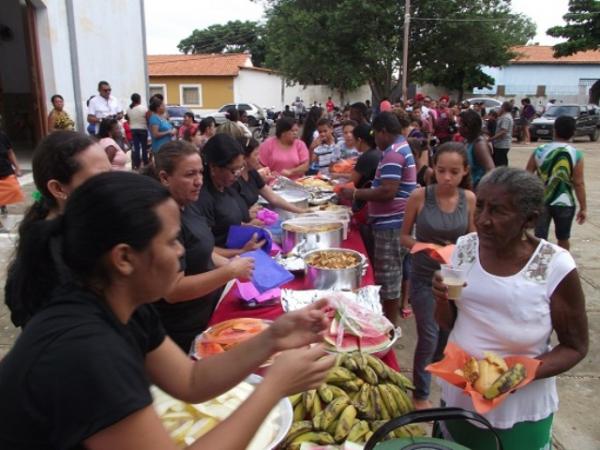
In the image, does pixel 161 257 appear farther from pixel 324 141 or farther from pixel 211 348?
pixel 324 141

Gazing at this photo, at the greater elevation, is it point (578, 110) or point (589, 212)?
point (578, 110)

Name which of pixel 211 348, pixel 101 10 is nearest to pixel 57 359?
pixel 211 348

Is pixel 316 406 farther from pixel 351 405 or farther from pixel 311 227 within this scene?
pixel 311 227

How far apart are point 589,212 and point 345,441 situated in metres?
9.54

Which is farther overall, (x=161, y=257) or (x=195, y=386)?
(x=195, y=386)

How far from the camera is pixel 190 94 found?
121 ft

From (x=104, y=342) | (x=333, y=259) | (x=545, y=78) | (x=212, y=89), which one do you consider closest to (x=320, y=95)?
Answer: (x=212, y=89)

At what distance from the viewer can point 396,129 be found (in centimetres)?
403

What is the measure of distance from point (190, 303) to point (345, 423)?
110 cm

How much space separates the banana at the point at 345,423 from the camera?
1.71m

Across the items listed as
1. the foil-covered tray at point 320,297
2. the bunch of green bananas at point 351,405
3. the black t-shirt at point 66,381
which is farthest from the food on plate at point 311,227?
the black t-shirt at point 66,381

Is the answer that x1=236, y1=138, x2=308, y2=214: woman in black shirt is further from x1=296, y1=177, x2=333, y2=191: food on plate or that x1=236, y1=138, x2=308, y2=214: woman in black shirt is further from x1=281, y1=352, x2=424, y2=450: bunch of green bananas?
x1=281, y1=352, x2=424, y2=450: bunch of green bananas

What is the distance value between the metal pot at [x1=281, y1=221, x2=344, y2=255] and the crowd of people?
0.97 feet

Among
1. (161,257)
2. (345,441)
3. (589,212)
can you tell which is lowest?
(589,212)
